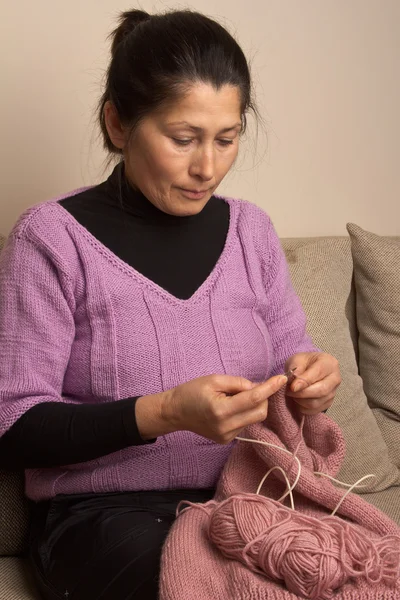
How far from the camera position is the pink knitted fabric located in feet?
3.25

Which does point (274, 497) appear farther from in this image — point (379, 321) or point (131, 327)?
point (379, 321)

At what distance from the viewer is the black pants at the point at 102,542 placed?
1085 mm

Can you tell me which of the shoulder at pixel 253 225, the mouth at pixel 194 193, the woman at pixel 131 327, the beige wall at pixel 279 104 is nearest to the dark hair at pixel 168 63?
the woman at pixel 131 327

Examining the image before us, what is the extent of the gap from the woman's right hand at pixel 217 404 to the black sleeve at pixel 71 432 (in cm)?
7

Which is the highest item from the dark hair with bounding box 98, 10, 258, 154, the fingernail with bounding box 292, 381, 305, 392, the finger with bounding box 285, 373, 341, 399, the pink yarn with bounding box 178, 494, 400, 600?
the dark hair with bounding box 98, 10, 258, 154

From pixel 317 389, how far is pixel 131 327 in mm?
310

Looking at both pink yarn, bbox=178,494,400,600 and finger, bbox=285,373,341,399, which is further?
finger, bbox=285,373,341,399

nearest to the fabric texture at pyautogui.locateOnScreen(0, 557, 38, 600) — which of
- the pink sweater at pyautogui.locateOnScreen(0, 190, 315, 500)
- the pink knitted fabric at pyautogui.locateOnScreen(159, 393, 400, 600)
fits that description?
the pink sweater at pyautogui.locateOnScreen(0, 190, 315, 500)

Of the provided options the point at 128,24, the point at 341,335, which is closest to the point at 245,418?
the point at 128,24

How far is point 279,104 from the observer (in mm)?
2158

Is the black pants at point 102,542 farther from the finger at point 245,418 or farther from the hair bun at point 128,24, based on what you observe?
the hair bun at point 128,24

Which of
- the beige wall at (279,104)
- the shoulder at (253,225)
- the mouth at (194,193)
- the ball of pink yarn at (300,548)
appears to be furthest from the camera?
the beige wall at (279,104)

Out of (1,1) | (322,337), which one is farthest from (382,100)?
(1,1)

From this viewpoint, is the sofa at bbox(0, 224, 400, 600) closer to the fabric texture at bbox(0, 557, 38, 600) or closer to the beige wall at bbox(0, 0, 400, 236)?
the beige wall at bbox(0, 0, 400, 236)
